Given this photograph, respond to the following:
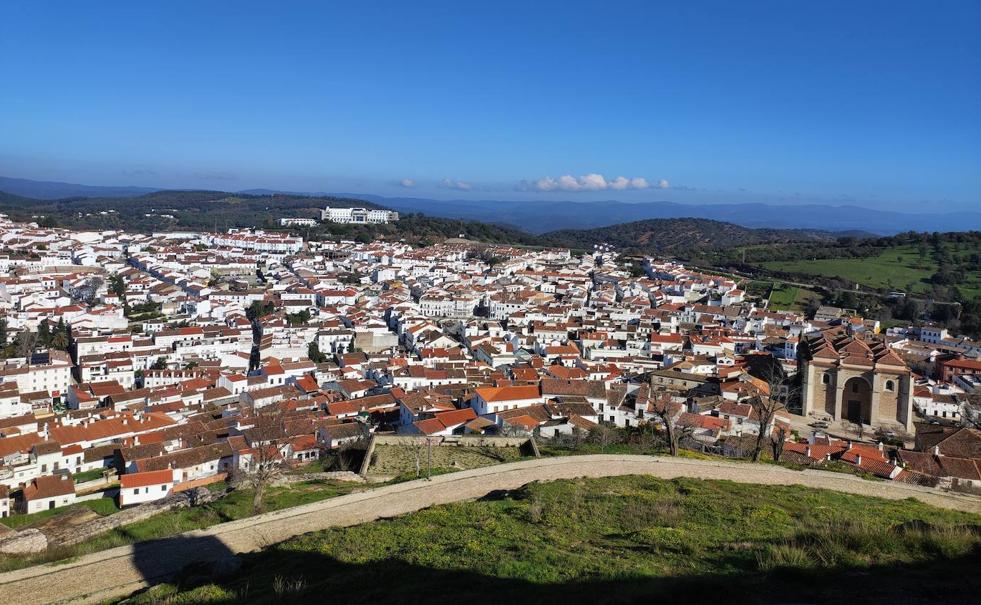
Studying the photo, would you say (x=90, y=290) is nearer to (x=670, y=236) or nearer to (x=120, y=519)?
(x=120, y=519)

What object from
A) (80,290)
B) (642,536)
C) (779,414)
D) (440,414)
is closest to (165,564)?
(642,536)

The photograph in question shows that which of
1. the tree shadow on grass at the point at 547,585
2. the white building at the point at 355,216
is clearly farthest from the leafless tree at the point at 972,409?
the white building at the point at 355,216

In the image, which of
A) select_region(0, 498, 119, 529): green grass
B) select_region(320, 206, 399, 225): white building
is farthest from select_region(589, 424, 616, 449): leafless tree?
select_region(320, 206, 399, 225): white building

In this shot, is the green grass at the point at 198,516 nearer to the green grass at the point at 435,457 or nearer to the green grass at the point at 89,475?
the green grass at the point at 435,457

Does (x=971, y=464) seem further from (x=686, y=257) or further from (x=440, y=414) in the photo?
(x=686, y=257)

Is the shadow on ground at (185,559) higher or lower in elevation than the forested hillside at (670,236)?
lower

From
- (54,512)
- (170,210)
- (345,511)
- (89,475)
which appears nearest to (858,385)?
(345,511)
